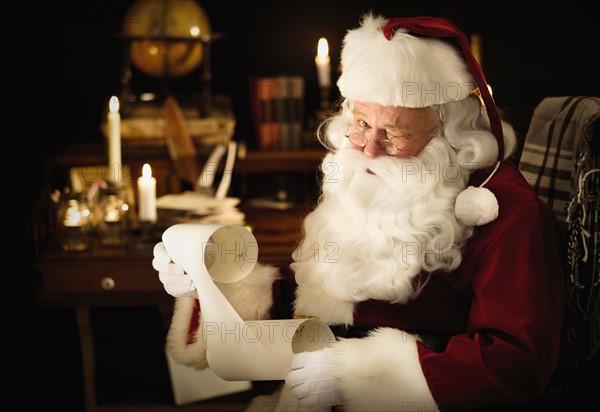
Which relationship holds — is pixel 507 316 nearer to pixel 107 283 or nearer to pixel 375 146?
pixel 375 146

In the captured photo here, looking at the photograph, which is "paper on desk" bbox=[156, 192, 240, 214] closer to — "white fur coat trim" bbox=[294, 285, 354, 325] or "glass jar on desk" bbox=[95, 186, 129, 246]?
"glass jar on desk" bbox=[95, 186, 129, 246]

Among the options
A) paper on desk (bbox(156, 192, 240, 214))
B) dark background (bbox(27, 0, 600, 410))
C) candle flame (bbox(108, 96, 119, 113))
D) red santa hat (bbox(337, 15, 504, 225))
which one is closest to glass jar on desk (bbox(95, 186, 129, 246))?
paper on desk (bbox(156, 192, 240, 214))

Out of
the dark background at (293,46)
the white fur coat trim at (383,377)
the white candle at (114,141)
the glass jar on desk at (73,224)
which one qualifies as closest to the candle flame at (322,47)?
the dark background at (293,46)

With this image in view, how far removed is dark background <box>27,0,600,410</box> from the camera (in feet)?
11.1

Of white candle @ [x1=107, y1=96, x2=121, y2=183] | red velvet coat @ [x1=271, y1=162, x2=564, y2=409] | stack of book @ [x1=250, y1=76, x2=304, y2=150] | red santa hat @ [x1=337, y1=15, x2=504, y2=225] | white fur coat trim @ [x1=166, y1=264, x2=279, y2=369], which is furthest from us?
stack of book @ [x1=250, y1=76, x2=304, y2=150]

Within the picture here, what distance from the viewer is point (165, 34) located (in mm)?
3129

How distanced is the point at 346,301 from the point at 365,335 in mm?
85

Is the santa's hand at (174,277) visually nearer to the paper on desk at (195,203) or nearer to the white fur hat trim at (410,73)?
the white fur hat trim at (410,73)

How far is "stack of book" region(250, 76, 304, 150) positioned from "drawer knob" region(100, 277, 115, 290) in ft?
2.63

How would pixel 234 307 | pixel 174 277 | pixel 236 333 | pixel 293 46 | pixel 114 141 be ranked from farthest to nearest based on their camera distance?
pixel 293 46 → pixel 114 141 → pixel 234 307 → pixel 174 277 → pixel 236 333

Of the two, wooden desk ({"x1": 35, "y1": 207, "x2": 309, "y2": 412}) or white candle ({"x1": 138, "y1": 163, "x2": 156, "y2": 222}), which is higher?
white candle ({"x1": 138, "y1": 163, "x2": 156, "y2": 222})

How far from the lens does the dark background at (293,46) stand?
339cm

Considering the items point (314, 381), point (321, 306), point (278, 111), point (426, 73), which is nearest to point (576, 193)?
point (426, 73)

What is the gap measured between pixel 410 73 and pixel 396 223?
313 mm
